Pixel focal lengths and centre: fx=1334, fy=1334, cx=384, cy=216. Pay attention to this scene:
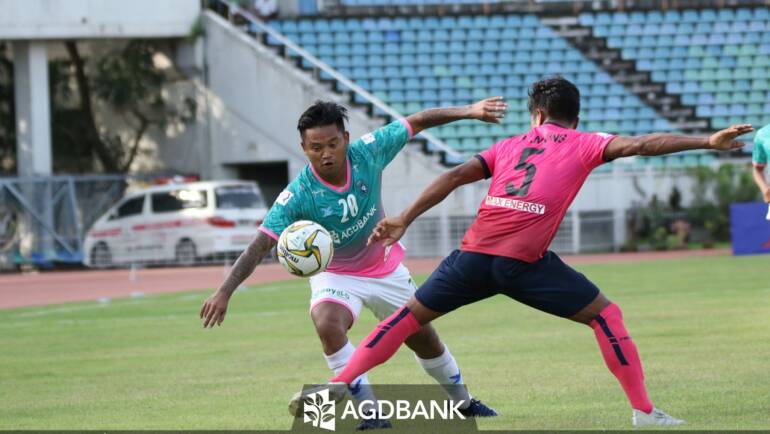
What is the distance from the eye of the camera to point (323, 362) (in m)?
11.9

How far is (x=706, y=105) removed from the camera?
3541cm

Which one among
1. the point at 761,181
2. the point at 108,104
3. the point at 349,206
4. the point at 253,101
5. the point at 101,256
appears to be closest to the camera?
the point at 349,206

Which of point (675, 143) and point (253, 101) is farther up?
point (675, 143)

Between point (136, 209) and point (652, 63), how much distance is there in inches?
584

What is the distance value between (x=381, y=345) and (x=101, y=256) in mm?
24760

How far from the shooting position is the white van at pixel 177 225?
2992cm

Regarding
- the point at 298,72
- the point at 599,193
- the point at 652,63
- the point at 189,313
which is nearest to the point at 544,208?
the point at 189,313

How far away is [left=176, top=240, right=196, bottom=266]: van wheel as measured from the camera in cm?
3022

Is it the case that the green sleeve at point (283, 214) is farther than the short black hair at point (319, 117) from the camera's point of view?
Yes

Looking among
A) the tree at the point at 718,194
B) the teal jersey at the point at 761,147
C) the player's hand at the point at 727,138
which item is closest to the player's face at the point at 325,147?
the player's hand at the point at 727,138

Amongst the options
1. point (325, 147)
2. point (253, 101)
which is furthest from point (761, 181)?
point (253, 101)

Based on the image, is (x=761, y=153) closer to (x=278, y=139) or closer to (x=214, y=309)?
(x=214, y=309)

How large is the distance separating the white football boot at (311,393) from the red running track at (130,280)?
15.0 metres

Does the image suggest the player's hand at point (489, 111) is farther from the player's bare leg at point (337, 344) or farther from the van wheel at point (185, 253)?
the van wheel at point (185, 253)
